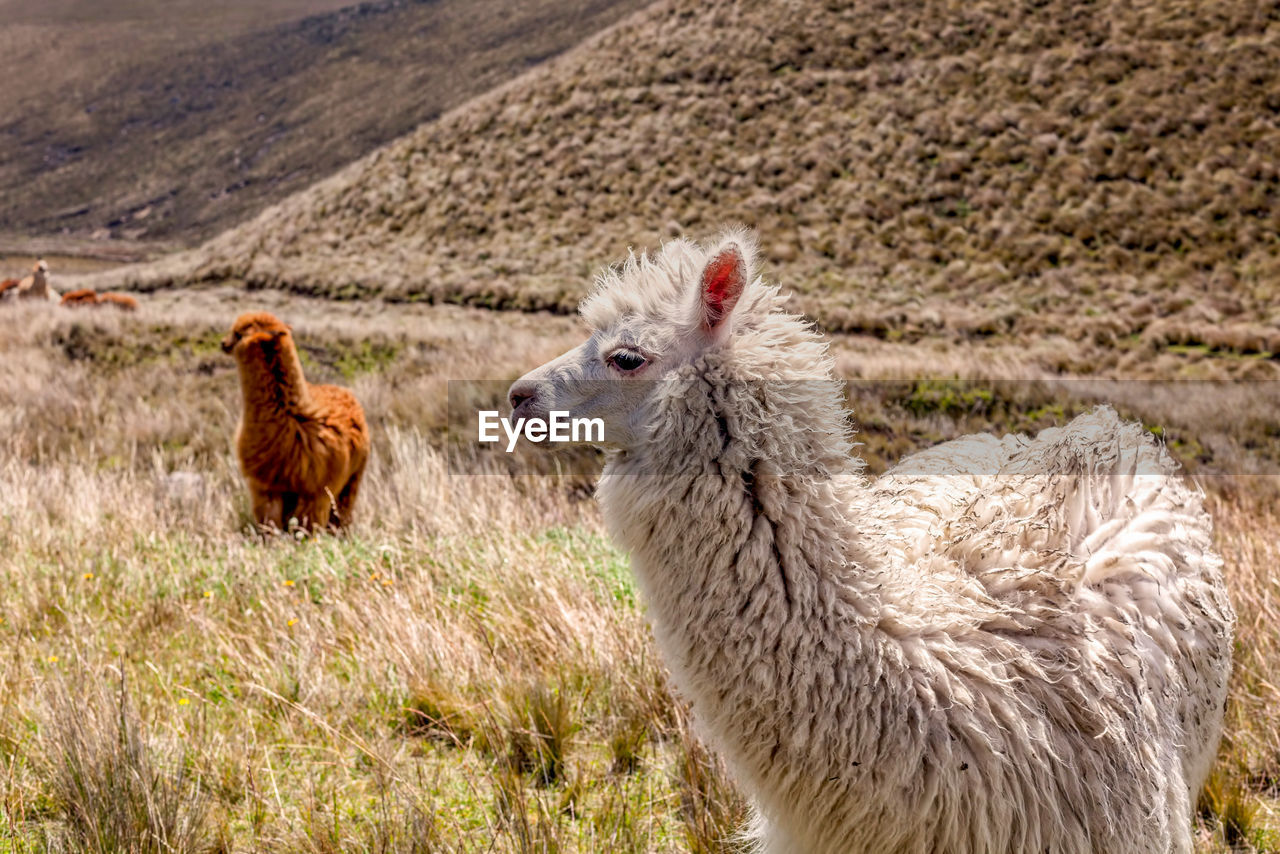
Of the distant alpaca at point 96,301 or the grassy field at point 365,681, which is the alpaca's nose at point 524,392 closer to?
the grassy field at point 365,681

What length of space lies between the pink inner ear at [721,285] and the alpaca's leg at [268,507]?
15.6ft

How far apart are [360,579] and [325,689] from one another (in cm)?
126

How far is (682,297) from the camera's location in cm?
199

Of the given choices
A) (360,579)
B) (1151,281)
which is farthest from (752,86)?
(360,579)

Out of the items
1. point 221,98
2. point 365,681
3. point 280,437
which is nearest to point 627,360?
point 365,681

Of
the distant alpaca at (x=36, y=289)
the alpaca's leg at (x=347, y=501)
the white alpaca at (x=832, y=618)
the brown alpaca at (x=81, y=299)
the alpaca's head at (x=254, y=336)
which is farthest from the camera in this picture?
the distant alpaca at (x=36, y=289)

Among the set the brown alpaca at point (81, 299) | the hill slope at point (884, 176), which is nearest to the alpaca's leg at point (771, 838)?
the brown alpaca at point (81, 299)

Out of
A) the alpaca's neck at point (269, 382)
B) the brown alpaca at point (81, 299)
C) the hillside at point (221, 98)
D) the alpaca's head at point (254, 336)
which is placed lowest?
the brown alpaca at point (81, 299)

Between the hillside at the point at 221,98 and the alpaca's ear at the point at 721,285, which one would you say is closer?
the alpaca's ear at the point at 721,285

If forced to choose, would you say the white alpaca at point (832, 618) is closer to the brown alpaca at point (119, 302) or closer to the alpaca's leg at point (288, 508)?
the alpaca's leg at point (288, 508)

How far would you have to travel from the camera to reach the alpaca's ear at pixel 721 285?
1.86m

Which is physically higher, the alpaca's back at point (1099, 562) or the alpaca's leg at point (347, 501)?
the alpaca's back at point (1099, 562)

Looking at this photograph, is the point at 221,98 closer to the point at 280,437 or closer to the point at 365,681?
the point at 280,437

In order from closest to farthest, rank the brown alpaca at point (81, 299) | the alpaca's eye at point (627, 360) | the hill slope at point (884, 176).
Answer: the alpaca's eye at point (627, 360) < the brown alpaca at point (81, 299) < the hill slope at point (884, 176)
